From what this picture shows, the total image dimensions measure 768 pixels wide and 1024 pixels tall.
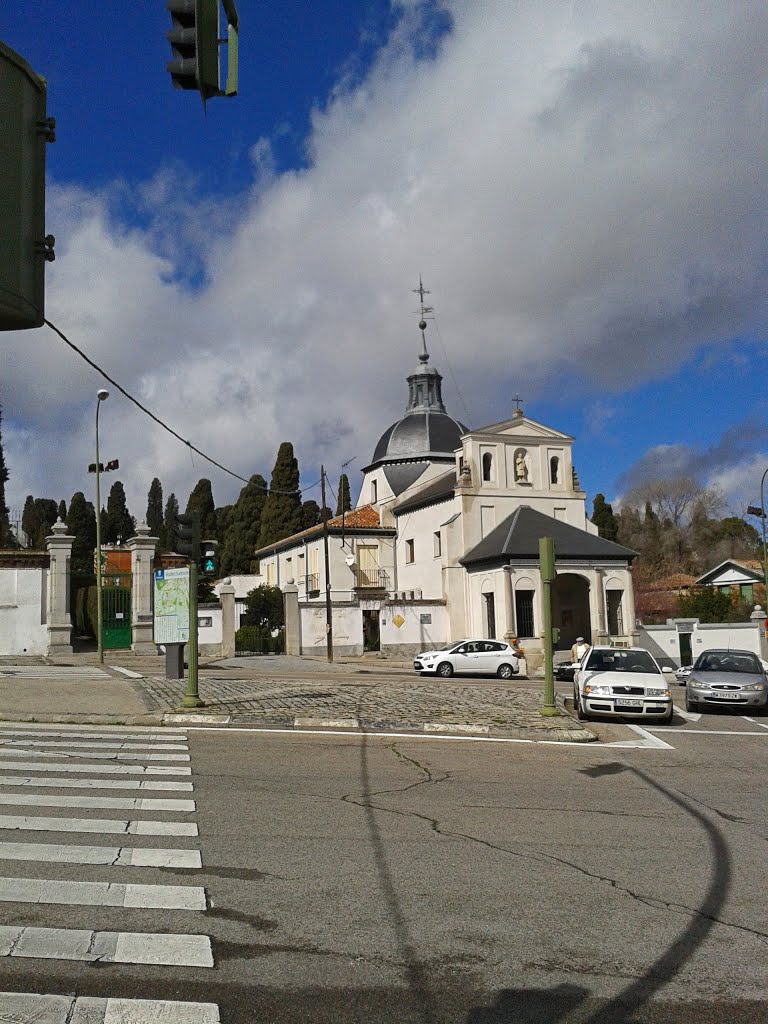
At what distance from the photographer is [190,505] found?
293 ft

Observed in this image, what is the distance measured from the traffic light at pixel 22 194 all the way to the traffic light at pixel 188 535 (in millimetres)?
13547

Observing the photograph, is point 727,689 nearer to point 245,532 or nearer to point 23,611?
point 23,611

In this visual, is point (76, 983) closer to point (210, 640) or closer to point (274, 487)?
point (210, 640)

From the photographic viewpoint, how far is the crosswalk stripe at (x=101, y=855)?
696 centimetres

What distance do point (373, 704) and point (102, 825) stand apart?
34.7ft

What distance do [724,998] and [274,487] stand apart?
219 ft

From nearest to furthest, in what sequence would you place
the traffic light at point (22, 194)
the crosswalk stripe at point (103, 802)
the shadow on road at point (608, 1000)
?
the traffic light at point (22, 194) < the shadow on road at point (608, 1000) < the crosswalk stripe at point (103, 802)

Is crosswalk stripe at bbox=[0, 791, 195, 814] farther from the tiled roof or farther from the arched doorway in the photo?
the tiled roof

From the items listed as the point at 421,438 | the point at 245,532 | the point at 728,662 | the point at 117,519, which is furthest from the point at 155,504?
the point at 728,662

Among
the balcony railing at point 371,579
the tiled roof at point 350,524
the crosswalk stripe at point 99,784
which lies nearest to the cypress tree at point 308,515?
the tiled roof at point 350,524

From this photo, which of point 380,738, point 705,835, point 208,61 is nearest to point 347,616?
point 380,738

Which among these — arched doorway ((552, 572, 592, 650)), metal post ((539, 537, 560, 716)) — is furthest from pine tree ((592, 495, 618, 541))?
metal post ((539, 537, 560, 716))

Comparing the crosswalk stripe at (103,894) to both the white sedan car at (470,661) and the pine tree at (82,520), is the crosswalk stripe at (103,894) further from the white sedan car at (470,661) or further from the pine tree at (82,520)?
the pine tree at (82,520)

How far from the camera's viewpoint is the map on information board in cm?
2228
